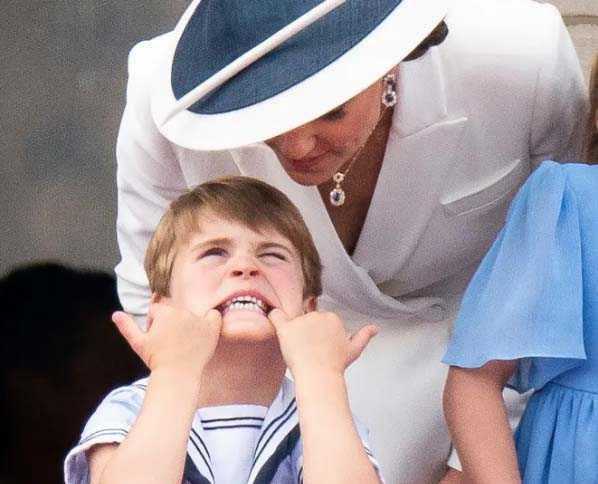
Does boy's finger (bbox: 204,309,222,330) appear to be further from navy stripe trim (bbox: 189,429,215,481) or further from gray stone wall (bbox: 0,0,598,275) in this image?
gray stone wall (bbox: 0,0,598,275)

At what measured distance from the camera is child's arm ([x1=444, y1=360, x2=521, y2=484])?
1.51 meters

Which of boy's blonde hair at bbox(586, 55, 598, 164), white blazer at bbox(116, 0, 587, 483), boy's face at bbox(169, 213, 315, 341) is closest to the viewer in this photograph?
boy's face at bbox(169, 213, 315, 341)

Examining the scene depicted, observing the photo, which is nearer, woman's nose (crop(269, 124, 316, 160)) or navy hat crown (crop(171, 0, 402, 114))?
navy hat crown (crop(171, 0, 402, 114))

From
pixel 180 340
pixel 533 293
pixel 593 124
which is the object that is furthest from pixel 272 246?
pixel 593 124

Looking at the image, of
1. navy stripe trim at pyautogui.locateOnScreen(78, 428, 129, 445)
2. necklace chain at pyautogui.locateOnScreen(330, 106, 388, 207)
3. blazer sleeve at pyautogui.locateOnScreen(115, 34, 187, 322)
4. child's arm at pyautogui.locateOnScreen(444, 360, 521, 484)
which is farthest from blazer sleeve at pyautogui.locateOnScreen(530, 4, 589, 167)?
navy stripe trim at pyautogui.locateOnScreen(78, 428, 129, 445)

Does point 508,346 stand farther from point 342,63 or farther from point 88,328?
point 88,328

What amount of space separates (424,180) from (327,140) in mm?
307

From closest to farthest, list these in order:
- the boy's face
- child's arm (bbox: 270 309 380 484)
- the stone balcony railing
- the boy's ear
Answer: child's arm (bbox: 270 309 380 484)
the boy's face
the boy's ear
the stone balcony railing

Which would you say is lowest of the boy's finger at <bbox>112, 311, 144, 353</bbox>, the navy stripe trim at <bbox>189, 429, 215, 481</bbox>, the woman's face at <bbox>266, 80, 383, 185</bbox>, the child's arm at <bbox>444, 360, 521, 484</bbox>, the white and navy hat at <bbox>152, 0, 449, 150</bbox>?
the child's arm at <bbox>444, 360, 521, 484</bbox>

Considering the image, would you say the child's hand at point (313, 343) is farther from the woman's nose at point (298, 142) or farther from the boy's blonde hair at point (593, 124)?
the boy's blonde hair at point (593, 124)

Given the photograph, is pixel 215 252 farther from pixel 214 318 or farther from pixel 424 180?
pixel 424 180

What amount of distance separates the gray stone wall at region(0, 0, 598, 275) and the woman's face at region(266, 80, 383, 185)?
1176 millimetres

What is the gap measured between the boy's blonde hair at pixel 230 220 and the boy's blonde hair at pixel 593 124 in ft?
1.19

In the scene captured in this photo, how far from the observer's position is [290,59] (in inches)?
53.6
